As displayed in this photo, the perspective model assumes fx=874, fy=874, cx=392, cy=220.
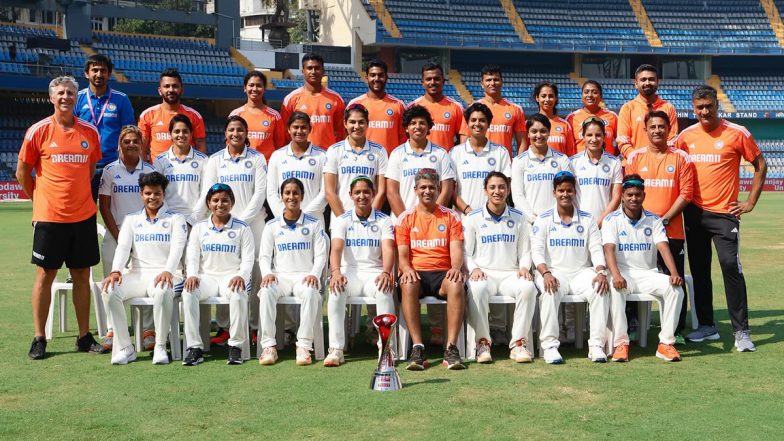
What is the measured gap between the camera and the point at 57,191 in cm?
692

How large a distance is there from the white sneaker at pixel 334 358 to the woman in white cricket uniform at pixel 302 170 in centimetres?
146

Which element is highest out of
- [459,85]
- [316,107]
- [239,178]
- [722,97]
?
[459,85]

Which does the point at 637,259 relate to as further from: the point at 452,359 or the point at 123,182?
the point at 123,182

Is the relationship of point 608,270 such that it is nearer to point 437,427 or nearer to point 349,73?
point 437,427

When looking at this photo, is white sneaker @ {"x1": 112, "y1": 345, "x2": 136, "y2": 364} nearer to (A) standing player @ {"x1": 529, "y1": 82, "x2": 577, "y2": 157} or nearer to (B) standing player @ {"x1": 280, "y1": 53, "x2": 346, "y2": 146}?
(B) standing player @ {"x1": 280, "y1": 53, "x2": 346, "y2": 146}

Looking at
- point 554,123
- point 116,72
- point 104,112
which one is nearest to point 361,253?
point 554,123

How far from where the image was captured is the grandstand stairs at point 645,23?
42.8 meters

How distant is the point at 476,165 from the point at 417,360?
2076 millimetres

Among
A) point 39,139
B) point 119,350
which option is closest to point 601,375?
point 119,350

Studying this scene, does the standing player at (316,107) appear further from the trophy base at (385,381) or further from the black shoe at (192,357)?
the trophy base at (385,381)

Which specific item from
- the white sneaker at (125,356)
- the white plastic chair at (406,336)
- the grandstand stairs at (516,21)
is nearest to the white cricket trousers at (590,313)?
the white plastic chair at (406,336)

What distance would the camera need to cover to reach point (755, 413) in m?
5.08

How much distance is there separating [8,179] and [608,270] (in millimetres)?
27781

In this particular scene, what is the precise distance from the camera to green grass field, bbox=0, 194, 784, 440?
4.81 metres
